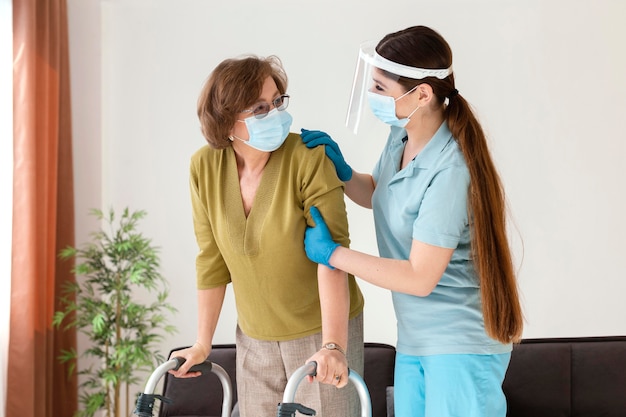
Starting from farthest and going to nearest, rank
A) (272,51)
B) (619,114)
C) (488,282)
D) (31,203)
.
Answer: (272,51) < (619,114) < (31,203) < (488,282)

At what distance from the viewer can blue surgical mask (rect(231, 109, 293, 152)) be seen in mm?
1866

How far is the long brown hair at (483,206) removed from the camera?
178 cm

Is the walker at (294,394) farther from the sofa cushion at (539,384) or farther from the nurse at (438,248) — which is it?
the sofa cushion at (539,384)

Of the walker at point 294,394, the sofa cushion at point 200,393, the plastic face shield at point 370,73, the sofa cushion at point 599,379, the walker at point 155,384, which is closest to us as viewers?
the walker at point 294,394

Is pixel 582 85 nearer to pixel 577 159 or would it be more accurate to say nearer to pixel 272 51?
pixel 577 159

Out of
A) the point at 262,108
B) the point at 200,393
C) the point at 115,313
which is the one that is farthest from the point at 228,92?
the point at 115,313

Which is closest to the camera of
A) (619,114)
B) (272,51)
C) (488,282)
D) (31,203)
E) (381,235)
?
(488,282)

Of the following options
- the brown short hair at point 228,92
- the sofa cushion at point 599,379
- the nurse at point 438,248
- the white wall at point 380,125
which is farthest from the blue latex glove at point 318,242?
the white wall at point 380,125

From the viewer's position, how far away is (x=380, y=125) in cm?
364

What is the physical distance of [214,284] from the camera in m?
2.00

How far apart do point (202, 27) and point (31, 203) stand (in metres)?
1.32

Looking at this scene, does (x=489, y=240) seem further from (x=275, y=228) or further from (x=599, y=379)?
(x=599, y=379)

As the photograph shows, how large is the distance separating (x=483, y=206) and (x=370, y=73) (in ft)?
1.59

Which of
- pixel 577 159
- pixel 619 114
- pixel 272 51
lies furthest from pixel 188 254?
pixel 619 114
